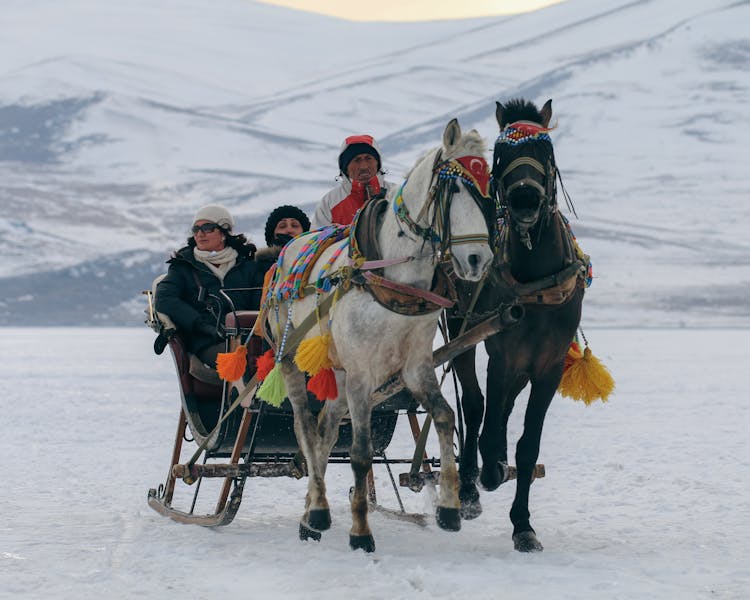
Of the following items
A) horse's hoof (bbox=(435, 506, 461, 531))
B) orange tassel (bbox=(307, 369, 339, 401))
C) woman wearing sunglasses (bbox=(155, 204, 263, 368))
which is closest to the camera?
horse's hoof (bbox=(435, 506, 461, 531))

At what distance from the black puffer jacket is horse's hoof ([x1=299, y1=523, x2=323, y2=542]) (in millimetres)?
1557

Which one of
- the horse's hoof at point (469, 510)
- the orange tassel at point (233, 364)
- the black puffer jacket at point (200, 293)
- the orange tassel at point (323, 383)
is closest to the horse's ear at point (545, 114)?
the orange tassel at point (323, 383)

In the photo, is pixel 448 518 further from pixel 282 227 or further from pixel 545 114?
pixel 282 227

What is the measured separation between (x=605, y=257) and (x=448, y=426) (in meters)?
123

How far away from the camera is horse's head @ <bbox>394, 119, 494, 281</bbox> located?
5637mm

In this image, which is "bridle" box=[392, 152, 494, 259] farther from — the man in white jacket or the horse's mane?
the man in white jacket

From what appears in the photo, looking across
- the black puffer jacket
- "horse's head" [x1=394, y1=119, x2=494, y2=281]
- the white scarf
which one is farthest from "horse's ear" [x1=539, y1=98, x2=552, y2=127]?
the white scarf

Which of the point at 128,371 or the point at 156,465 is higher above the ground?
the point at 156,465

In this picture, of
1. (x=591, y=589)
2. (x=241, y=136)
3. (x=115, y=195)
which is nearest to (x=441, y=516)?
(x=591, y=589)

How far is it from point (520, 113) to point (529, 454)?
67.1 inches

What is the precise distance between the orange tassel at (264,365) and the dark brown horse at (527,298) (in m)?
1.27

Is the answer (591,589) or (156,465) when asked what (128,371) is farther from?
(591,589)

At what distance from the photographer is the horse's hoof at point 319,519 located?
6789 mm

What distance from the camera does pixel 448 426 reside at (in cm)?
632
